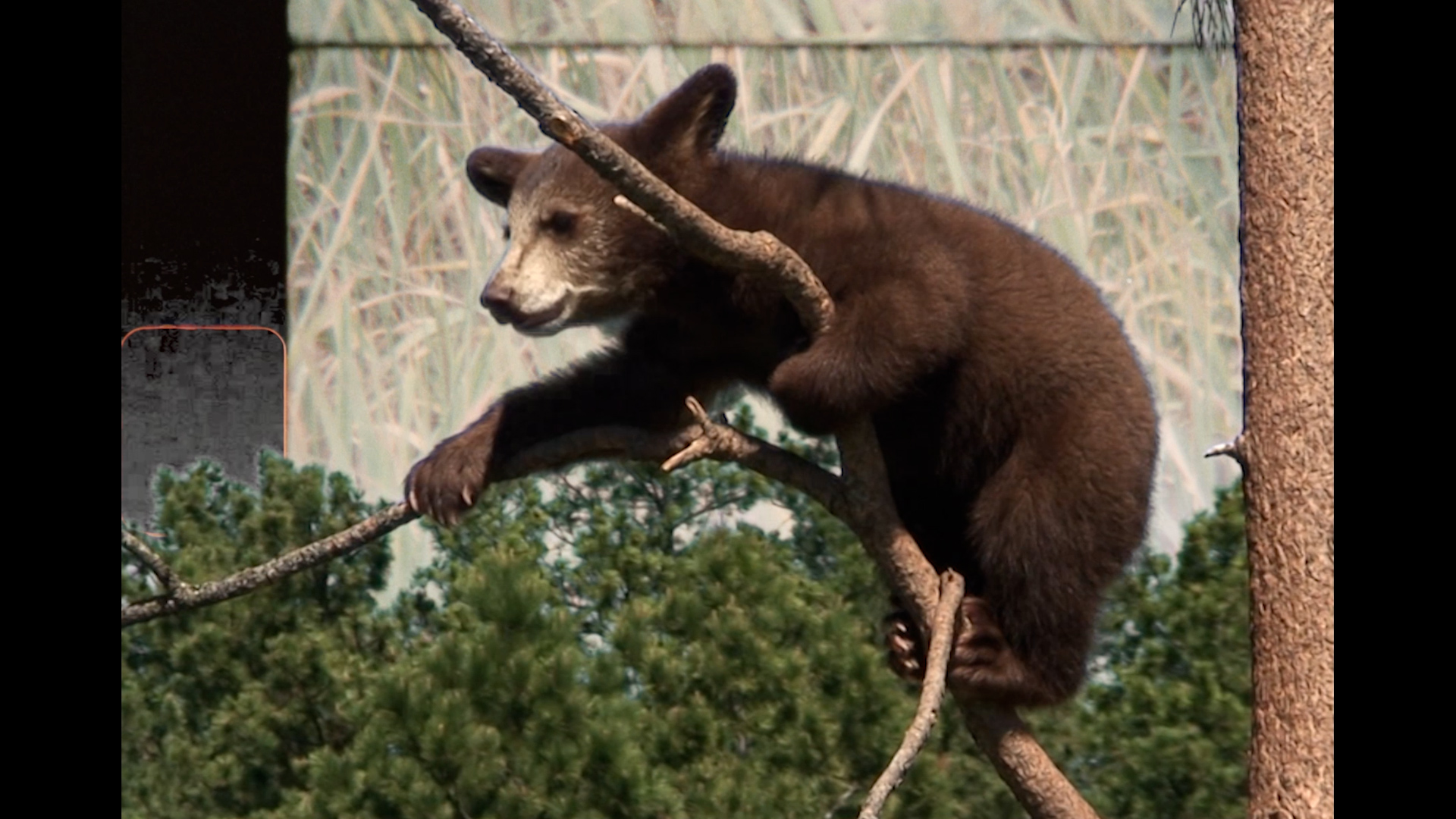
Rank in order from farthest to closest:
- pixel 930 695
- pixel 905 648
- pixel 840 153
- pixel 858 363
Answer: pixel 840 153, pixel 905 648, pixel 858 363, pixel 930 695

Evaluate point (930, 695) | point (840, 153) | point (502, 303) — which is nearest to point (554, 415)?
point (502, 303)

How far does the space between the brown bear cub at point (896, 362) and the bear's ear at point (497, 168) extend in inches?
1.1

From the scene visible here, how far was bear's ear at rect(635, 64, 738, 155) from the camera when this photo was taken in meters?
4.24

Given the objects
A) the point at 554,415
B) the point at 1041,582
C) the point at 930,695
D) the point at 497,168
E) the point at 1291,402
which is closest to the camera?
the point at 930,695

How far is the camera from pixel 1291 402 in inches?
136

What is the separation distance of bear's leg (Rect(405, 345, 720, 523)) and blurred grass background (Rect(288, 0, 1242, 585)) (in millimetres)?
3578

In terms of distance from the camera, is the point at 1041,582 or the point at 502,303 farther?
the point at 502,303

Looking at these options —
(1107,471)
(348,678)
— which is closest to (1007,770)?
(1107,471)

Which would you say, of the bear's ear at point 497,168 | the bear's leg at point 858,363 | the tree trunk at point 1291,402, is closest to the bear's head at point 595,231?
the bear's ear at point 497,168

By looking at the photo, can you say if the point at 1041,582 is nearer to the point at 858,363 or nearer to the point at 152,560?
the point at 858,363

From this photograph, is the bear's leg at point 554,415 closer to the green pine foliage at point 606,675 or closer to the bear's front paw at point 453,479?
the bear's front paw at point 453,479

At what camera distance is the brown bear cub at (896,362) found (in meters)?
3.77

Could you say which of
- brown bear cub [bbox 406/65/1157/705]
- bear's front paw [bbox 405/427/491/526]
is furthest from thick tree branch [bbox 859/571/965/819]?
bear's front paw [bbox 405/427/491/526]

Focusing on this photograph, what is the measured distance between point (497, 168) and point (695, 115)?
1.78 ft
